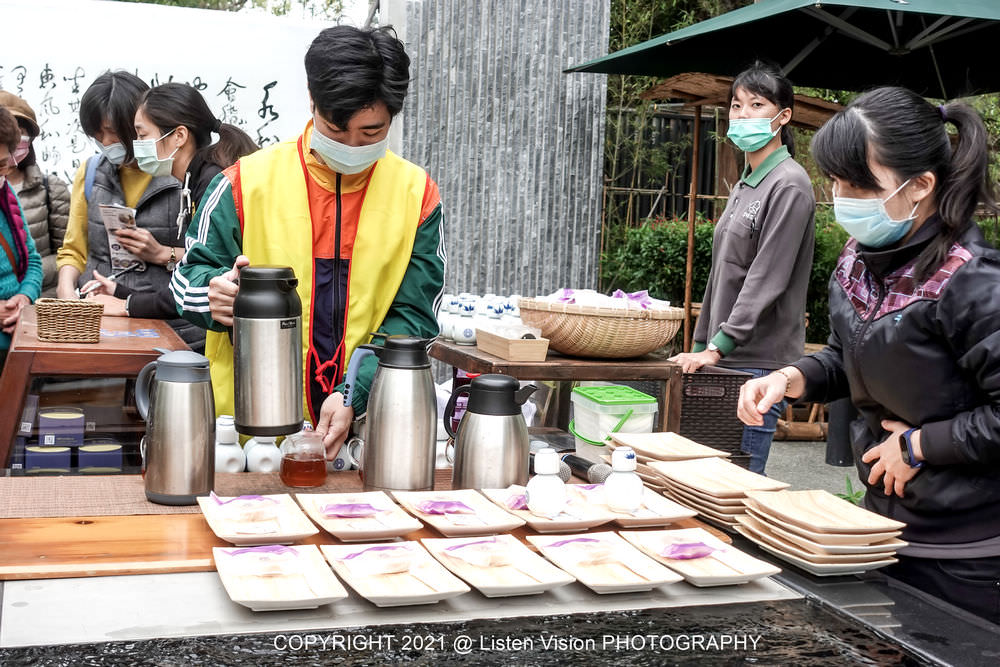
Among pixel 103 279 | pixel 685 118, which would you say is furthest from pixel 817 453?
pixel 103 279

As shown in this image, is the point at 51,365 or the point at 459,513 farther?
the point at 51,365

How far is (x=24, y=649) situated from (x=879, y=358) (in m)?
1.70

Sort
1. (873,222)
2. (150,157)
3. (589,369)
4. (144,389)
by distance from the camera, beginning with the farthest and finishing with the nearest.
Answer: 1. (150,157)
2. (589,369)
3. (873,222)
4. (144,389)

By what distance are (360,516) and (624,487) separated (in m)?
0.51

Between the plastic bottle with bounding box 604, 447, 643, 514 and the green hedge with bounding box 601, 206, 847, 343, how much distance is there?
18.6ft

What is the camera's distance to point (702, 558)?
1.64 m

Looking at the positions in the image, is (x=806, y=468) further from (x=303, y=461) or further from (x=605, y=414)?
(x=303, y=461)

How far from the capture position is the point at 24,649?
3.92 ft

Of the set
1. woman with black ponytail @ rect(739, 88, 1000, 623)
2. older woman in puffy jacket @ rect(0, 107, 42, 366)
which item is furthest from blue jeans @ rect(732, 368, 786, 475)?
older woman in puffy jacket @ rect(0, 107, 42, 366)

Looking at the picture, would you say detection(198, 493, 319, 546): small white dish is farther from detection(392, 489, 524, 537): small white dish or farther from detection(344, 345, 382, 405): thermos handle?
detection(344, 345, 382, 405): thermos handle

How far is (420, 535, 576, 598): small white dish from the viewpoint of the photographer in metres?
1.46

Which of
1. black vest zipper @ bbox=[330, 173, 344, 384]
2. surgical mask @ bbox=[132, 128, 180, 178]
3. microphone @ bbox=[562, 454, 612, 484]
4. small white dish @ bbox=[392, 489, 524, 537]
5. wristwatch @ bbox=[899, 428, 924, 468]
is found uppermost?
surgical mask @ bbox=[132, 128, 180, 178]

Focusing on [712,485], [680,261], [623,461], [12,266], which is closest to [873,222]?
[712,485]

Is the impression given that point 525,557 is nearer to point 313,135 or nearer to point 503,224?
point 313,135
